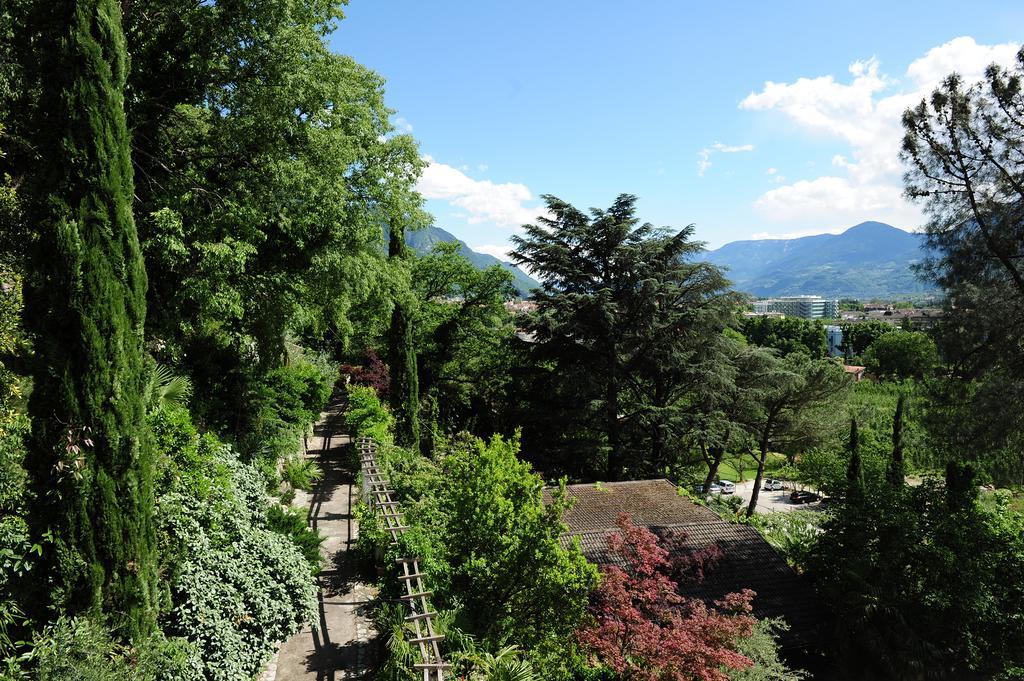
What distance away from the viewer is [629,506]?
15.2m

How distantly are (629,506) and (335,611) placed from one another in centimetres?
865

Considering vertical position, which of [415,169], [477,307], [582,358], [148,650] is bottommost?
[148,650]

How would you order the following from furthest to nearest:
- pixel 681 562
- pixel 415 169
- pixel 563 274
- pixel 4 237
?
pixel 563 274, pixel 415 169, pixel 681 562, pixel 4 237

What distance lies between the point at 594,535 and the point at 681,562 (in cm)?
314

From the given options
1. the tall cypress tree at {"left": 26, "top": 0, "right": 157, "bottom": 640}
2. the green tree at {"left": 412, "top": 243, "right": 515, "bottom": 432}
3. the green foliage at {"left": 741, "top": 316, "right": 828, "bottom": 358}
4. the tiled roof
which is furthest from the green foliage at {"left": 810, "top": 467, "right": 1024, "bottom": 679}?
the green foliage at {"left": 741, "top": 316, "right": 828, "bottom": 358}

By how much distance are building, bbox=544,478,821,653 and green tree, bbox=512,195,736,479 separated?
5300mm

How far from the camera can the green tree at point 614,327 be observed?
67.6 ft

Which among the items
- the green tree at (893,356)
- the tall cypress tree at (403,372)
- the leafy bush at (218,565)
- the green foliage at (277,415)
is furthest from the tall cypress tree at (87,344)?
the green tree at (893,356)

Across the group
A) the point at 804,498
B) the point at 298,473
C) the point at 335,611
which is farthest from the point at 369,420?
the point at 804,498

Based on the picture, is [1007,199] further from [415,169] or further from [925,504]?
[415,169]

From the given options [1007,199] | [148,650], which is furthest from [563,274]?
[148,650]

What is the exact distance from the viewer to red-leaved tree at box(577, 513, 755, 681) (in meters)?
7.16

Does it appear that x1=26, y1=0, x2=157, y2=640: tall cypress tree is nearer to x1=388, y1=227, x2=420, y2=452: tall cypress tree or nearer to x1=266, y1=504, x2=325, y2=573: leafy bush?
x1=266, y1=504, x2=325, y2=573: leafy bush

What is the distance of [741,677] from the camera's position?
Answer: 7.57 m
